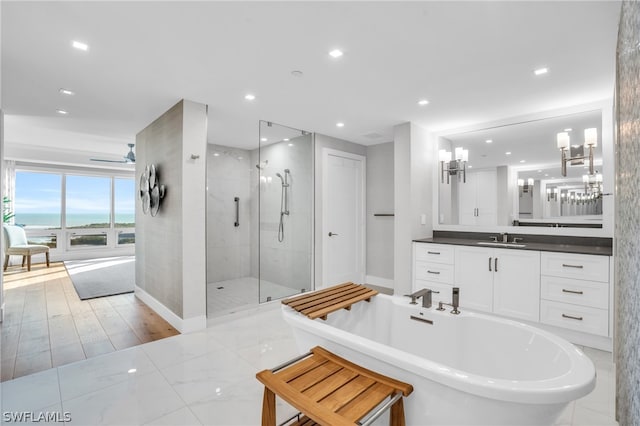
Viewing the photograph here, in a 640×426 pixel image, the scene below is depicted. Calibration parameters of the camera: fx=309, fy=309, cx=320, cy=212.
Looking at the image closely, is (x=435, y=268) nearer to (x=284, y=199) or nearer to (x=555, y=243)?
(x=555, y=243)

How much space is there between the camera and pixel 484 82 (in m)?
2.74

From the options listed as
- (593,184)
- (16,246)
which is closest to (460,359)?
(593,184)

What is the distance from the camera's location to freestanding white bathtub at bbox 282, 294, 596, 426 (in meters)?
1.21

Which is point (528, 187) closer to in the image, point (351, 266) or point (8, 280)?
point (351, 266)

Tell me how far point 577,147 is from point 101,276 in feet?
24.5

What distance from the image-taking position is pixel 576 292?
284 cm

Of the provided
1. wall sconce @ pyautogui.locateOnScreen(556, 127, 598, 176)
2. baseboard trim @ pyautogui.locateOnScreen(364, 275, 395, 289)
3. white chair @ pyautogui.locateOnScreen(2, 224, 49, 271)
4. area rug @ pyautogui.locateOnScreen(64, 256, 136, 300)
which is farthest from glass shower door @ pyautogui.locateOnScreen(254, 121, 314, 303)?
white chair @ pyautogui.locateOnScreen(2, 224, 49, 271)

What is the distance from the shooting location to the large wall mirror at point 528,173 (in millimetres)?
3146

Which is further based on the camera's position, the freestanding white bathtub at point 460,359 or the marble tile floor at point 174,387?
the marble tile floor at point 174,387

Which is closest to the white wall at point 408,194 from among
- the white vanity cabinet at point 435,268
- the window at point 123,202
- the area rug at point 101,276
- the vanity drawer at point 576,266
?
the white vanity cabinet at point 435,268

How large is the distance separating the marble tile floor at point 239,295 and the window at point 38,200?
5.26 meters

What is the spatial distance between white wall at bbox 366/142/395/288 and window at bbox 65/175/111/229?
273 inches

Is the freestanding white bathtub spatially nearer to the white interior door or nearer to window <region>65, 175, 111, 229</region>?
the white interior door

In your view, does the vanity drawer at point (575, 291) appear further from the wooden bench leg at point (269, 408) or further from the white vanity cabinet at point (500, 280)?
the wooden bench leg at point (269, 408)
